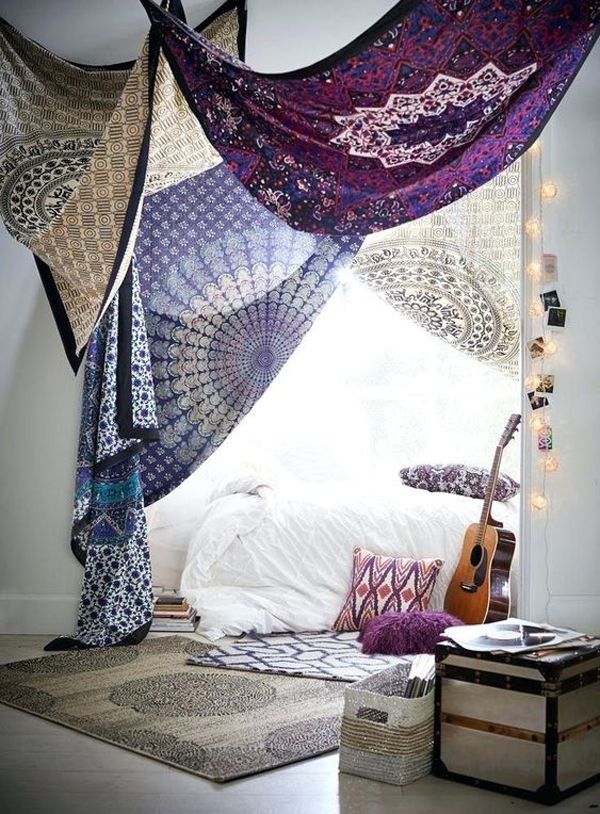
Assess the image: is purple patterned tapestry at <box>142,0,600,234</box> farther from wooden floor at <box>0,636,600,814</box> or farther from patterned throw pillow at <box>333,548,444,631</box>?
patterned throw pillow at <box>333,548,444,631</box>

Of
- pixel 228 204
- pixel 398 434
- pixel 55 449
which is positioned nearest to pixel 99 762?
pixel 55 449

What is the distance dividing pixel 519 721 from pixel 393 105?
1.69 m

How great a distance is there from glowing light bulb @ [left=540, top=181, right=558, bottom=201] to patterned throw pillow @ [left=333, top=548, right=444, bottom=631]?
63.3 inches

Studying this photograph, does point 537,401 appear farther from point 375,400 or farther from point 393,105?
point 375,400

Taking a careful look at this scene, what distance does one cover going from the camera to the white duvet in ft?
14.6

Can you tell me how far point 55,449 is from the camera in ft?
14.9

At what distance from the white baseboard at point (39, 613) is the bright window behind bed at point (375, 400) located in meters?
1.53

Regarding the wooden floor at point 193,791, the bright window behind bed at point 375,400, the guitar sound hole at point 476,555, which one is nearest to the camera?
the wooden floor at point 193,791

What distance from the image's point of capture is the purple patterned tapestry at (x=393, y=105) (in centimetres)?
270

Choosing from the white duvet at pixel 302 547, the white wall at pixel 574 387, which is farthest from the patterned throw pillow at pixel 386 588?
the white wall at pixel 574 387

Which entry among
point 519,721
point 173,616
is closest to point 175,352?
point 173,616

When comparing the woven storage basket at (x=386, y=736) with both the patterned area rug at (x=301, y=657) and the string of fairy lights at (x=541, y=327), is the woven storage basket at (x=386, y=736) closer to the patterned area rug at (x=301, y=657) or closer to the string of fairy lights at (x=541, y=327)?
the patterned area rug at (x=301, y=657)

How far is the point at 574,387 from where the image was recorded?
4.00 meters

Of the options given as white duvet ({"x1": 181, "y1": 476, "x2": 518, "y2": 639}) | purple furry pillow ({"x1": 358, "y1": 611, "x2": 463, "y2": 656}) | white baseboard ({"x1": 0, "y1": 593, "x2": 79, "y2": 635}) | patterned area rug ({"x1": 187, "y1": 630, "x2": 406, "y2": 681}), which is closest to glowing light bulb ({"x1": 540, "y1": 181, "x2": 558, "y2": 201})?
white duvet ({"x1": 181, "y1": 476, "x2": 518, "y2": 639})
